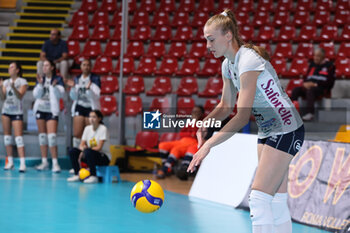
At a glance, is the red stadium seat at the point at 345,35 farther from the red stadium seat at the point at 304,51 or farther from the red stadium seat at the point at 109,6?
the red stadium seat at the point at 109,6

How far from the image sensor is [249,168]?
21.9 feet

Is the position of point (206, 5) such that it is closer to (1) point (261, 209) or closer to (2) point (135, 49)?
(2) point (135, 49)

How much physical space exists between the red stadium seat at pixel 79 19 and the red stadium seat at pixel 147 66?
2.95 m

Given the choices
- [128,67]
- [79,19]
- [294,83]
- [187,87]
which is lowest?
[187,87]

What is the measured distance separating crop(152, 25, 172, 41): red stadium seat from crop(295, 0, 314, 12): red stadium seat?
364 cm

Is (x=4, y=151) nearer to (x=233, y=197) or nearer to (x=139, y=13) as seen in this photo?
(x=233, y=197)

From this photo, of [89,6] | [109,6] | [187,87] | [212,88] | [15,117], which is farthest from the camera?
[89,6]

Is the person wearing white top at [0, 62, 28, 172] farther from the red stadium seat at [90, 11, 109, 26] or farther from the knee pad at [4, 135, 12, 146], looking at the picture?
the red stadium seat at [90, 11, 109, 26]

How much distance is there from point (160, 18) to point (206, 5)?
1435 mm

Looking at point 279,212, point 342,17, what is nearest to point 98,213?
point 279,212

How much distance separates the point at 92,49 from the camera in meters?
→ 14.2

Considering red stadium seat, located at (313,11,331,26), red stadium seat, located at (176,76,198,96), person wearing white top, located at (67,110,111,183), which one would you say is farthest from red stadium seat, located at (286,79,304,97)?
person wearing white top, located at (67,110,111,183)

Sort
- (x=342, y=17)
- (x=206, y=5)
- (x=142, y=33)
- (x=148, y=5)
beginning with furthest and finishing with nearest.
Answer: (x=148, y=5), (x=206, y=5), (x=142, y=33), (x=342, y=17)

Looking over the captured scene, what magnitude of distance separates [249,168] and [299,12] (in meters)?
8.60
